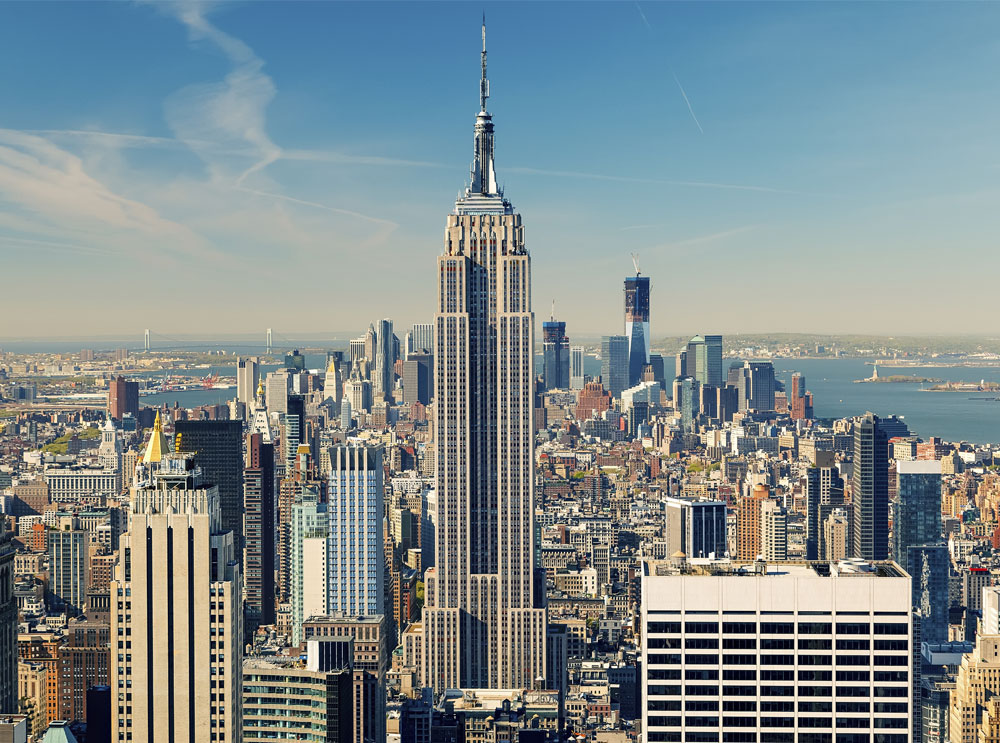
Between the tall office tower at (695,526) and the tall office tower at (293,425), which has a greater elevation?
the tall office tower at (293,425)

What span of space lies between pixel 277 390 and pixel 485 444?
1116cm

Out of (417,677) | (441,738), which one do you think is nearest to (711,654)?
(441,738)

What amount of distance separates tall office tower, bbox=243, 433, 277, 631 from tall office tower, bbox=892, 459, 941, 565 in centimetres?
1397

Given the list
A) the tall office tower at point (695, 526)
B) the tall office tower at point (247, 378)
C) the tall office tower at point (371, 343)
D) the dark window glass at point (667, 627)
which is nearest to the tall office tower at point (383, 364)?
the tall office tower at point (371, 343)

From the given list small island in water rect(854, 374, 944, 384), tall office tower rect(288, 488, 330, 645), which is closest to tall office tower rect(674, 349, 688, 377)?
small island in water rect(854, 374, 944, 384)

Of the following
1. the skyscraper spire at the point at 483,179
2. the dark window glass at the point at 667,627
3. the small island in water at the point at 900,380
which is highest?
the skyscraper spire at the point at 483,179

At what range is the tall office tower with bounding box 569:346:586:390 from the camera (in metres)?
48.6

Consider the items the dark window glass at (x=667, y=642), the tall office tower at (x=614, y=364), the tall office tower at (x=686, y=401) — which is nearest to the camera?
the dark window glass at (x=667, y=642)

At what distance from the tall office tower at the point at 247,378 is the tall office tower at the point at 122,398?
2576 millimetres

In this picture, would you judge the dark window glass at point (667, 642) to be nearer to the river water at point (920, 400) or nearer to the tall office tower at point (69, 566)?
the tall office tower at point (69, 566)

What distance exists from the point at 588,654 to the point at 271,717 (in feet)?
42.9

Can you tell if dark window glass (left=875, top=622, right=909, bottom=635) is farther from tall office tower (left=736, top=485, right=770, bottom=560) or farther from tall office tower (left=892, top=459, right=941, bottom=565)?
tall office tower (left=892, top=459, right=941, bottom=565)

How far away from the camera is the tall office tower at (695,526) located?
30634 millimetres

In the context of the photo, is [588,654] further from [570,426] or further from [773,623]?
[570,426]
